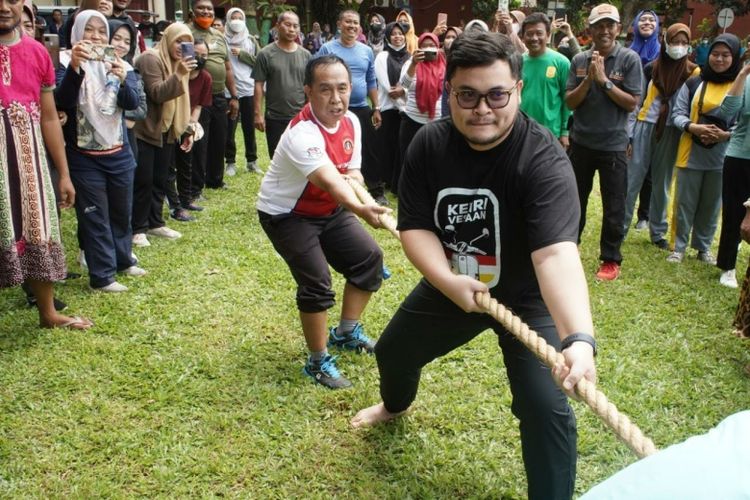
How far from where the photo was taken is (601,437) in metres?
3.22

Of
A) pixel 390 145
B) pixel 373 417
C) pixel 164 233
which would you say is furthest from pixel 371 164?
pixel 373 417

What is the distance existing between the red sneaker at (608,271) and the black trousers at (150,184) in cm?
380

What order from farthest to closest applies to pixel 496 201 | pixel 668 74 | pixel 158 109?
pixel 668 74 → pixel 158 109 → pixel 496 201

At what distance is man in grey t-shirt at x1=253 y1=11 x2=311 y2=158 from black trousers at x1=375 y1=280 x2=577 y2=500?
453cm

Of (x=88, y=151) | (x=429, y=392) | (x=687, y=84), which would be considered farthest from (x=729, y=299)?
(x=88, y=151)

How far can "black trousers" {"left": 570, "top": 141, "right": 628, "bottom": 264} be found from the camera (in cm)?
528

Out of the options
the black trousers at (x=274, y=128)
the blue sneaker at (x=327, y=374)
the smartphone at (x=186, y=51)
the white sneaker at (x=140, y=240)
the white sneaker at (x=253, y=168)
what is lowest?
the white sneaker at (x=253, y=168)

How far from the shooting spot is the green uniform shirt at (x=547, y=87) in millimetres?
5543

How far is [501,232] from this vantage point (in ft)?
8.08

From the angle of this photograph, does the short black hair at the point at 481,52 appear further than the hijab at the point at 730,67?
No

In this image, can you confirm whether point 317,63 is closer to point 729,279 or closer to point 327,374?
point 327,374

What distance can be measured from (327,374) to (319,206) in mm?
901

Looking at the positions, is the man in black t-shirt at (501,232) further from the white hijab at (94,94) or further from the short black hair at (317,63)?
the white hijab at (94,94)

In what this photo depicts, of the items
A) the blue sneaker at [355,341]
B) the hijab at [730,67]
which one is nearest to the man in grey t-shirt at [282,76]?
the blue sneaker at [355,341]
